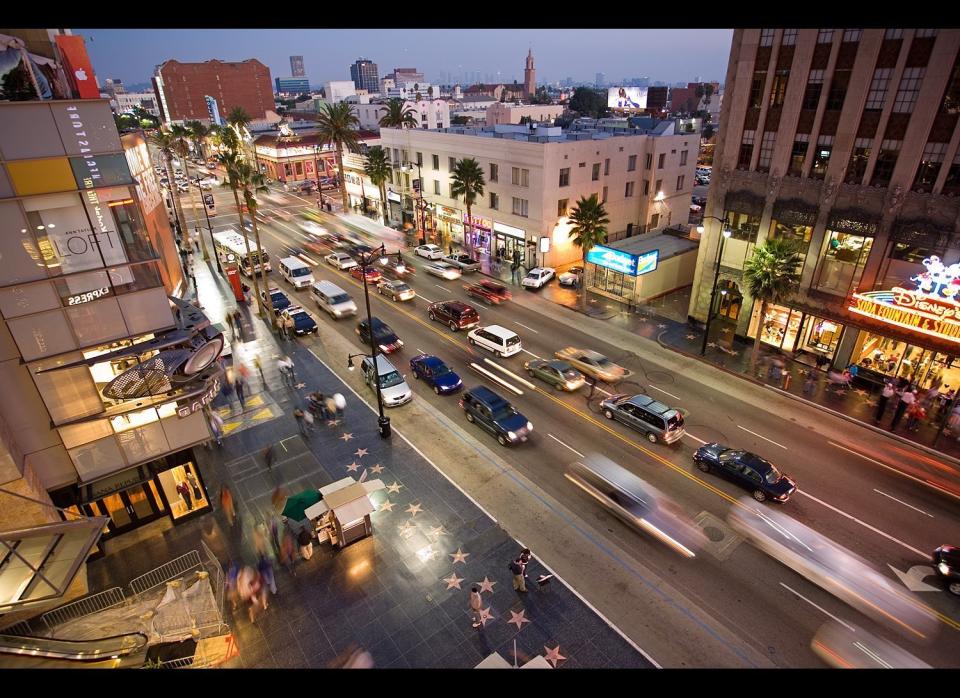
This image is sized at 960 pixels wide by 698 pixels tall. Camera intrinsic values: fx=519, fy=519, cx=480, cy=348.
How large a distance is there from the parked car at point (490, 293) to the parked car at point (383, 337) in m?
9.75

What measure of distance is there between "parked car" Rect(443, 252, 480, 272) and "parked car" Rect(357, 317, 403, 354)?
1604 cm

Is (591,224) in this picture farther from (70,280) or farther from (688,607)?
(70,280)

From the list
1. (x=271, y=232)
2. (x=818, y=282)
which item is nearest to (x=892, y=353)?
(x=818, y=282)

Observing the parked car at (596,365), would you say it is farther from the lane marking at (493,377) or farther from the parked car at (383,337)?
the parked car at (383,337)

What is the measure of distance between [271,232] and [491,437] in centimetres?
5003

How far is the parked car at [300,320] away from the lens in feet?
117

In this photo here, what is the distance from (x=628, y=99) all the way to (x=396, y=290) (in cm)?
14226

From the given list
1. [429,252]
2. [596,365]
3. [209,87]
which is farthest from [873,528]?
[209,87]

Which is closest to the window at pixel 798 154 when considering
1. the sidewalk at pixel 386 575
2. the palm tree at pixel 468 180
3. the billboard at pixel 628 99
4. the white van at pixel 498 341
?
the white van at pixel 498 341

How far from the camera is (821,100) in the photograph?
2722cm

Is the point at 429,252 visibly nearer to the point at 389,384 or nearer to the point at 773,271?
the point at 389,384

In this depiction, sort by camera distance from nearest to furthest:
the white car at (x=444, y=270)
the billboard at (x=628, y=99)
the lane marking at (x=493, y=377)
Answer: the lane marking at (x=493, y=377) → the white car at (x=444, y=270) → the billboard at (x=628, y=99)

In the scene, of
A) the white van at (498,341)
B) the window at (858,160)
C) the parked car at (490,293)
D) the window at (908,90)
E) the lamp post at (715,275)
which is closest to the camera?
the window at (908,90)
